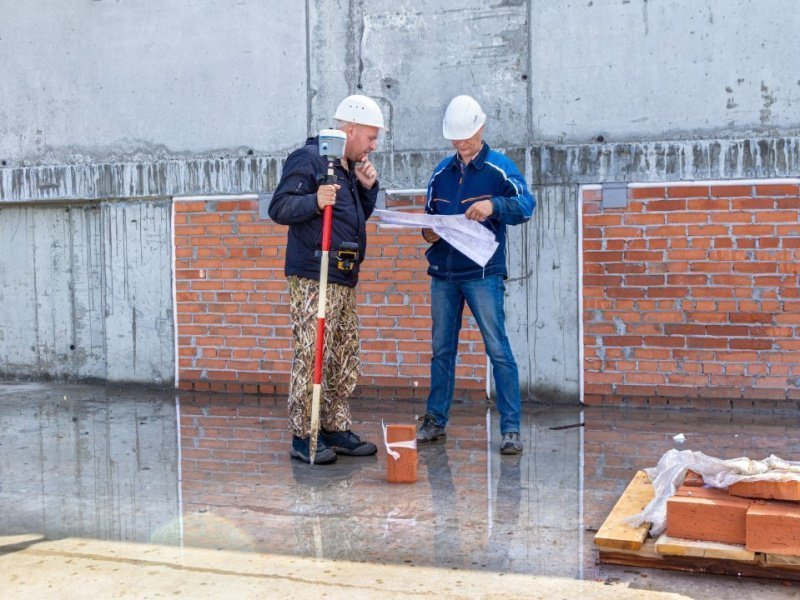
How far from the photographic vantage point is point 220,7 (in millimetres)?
8539

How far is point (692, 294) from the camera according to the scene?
7.33 m

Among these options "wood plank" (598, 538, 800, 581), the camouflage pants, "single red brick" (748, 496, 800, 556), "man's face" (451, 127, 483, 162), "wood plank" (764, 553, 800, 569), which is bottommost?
"wood plank" (598, 538, 800, 581)

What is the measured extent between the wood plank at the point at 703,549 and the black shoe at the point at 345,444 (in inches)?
97.4

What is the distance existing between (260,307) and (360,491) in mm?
3497

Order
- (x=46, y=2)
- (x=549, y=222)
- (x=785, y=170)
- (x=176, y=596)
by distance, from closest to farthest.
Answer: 1. (x=176, y=596)
2. (x=785, y=170)
3. (x=549, y=222)
4. (x=46, y=2)

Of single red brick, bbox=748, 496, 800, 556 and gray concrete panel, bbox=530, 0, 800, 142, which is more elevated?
gray concrete panel, bbox=530, 0, 800, 142

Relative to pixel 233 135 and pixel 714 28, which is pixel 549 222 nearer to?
pixel 714 28

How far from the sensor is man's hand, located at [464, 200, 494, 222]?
5859 millimetres

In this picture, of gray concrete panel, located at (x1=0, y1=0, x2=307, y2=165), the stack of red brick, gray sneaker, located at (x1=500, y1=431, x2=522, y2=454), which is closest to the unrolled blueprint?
gray sneaker, located at (x1=500, y1=431, x2=522, y2=454)

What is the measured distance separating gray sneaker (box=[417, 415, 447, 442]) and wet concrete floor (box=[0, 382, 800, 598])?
0.13 m

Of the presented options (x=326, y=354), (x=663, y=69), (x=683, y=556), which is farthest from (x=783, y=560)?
(x=663, y=69)

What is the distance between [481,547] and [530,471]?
1487 mm

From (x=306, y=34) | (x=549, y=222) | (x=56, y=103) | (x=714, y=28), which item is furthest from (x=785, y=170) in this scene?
(x=56, y=103)

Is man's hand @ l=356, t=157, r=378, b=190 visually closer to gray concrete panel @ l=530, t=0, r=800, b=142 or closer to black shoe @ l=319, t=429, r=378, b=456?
black shoe @ l=319, t=429, r=378, b=456
